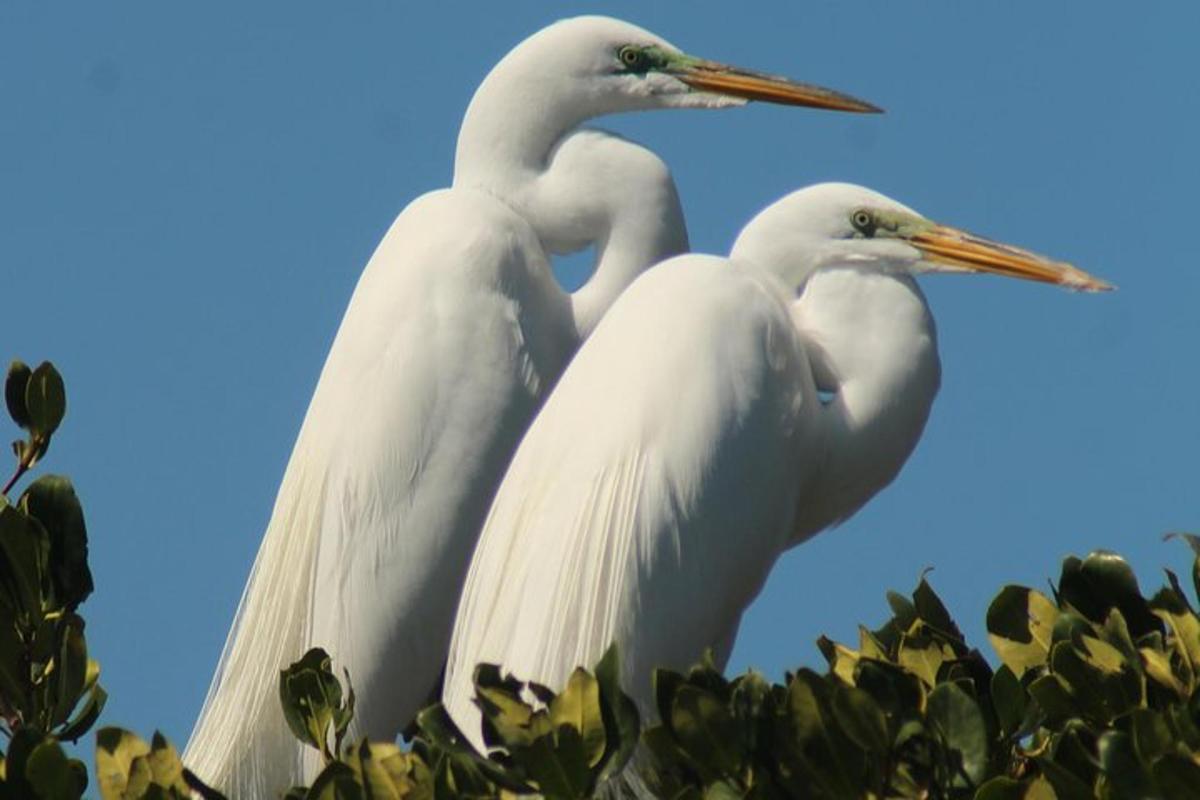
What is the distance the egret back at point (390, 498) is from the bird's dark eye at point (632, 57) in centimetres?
66

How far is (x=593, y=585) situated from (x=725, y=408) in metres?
0.44

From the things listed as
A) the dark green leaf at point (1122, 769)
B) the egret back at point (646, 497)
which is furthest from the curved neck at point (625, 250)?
the dark green leaf at point (1122, 769)

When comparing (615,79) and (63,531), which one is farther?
(615,79)

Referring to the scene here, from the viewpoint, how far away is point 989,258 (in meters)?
5.75

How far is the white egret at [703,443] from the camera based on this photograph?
488cm

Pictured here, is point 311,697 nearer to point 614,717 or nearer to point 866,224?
point 614,717

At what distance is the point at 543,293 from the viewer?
5734 millimetres

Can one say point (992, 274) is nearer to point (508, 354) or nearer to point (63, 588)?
point (508, 354)

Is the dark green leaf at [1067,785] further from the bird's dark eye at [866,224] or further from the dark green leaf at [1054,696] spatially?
the bird's dark eye at [866,224]

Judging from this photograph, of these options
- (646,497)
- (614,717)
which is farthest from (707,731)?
(646,497)

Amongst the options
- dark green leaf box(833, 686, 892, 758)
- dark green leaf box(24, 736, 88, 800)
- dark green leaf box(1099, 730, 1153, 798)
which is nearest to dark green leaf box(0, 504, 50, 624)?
dark green leaf box(24, 736, 88, 800)

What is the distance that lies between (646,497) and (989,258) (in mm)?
1175

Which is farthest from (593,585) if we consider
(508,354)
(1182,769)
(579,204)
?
(1182,769)

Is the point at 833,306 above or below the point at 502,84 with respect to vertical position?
below
